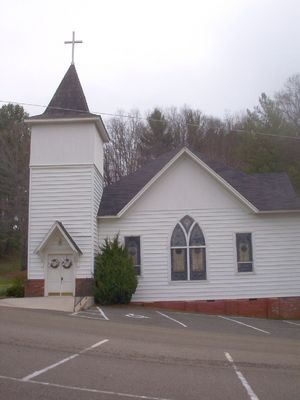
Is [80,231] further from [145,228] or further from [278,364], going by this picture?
[278,364]

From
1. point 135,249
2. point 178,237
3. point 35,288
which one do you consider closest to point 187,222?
point 178,237

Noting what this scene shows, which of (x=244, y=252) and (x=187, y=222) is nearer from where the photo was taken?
(x=244, y=252)

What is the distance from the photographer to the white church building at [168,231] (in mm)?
23609

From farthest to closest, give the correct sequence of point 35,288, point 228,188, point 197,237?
point 197,237 < point 228,188 < point 35,288

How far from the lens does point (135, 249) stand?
2445 cm

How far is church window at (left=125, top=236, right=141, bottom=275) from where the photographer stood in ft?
79.8

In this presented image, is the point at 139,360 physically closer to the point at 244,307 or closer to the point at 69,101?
the point at 244,307

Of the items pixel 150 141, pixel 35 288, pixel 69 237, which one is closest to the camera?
pixel 69 237

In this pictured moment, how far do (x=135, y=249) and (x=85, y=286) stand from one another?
2742 mm

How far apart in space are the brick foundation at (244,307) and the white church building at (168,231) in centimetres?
4

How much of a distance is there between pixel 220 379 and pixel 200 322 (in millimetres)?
10565

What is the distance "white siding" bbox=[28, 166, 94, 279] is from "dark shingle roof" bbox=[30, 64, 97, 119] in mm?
2422

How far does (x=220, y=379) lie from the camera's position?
28.8ft

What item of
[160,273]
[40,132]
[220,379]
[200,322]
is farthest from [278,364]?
[40,132]
